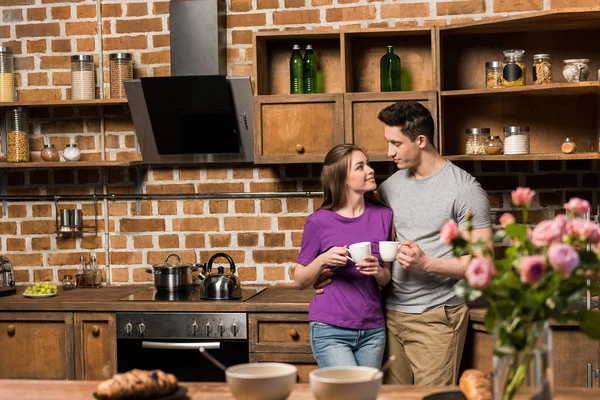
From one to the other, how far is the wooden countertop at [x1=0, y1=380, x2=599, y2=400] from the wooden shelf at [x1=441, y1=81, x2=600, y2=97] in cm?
179

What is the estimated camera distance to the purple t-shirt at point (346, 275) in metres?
3.05

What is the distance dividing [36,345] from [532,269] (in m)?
2.88

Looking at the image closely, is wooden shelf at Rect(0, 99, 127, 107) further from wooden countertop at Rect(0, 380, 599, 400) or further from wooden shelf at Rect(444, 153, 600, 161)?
wooden countertop at Rect(0, 380, 599, 400)

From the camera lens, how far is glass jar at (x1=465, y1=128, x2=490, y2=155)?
12.0ft

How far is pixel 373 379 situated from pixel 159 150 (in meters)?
2.63

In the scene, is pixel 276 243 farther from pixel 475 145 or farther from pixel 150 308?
pixel 475 145

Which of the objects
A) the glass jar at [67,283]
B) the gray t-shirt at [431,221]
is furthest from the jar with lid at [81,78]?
the gray t-shirt at [431,221]

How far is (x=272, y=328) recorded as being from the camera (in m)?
3.53

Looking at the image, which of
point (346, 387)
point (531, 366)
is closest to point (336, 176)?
point (346, 387)

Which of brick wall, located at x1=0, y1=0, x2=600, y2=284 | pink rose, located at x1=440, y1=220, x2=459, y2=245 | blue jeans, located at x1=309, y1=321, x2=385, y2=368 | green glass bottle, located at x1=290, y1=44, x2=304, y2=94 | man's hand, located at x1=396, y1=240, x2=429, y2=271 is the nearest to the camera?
pink rose, located at x1=440, y1=220, x2=459, y2=245

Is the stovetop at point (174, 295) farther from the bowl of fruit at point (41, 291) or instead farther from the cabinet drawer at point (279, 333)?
the bowl of fruit at point (41, 291)

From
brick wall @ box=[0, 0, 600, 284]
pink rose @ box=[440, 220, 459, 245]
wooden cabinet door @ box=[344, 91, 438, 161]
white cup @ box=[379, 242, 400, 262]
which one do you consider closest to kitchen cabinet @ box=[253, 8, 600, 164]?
wooden cabinet door @ box=[344, 91, 438, 161]

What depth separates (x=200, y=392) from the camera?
197 centimetres

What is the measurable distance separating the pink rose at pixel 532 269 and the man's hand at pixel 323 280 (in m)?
1.74
